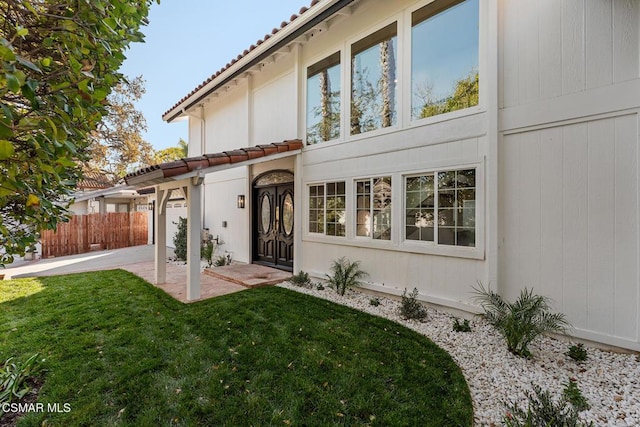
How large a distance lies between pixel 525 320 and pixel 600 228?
160 centimetres

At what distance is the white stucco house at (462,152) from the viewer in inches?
149

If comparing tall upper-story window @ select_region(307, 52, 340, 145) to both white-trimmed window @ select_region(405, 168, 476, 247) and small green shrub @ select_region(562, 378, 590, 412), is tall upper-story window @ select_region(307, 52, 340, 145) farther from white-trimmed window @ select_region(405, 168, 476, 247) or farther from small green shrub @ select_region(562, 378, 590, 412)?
small green shrub @ select_region(562, 378, 590, 412)

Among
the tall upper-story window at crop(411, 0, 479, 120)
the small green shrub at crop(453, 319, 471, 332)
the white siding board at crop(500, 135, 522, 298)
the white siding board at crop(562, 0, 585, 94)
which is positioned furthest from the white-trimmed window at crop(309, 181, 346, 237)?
the white siding board at crop(562, 0, 585, 94)

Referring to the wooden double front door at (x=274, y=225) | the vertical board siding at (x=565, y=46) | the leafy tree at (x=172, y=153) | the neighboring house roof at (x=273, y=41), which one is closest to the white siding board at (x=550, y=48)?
the vertical board siding at (x=565, y=46)

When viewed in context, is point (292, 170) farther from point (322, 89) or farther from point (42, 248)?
point (42, 248)

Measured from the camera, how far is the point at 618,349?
373 cm

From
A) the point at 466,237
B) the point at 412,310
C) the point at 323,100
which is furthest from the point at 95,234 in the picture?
the point at 466,237

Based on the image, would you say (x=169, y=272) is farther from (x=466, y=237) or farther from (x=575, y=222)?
(x=575, y=222)

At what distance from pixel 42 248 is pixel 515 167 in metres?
16.7

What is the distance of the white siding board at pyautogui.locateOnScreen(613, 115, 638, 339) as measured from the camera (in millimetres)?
3615

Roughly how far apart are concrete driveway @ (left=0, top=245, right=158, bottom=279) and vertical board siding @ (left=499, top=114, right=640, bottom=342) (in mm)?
11362

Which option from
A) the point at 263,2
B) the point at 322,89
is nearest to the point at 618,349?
the point at 322,89

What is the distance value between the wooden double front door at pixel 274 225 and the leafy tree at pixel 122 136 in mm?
14504

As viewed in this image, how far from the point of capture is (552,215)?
4.20 metres
